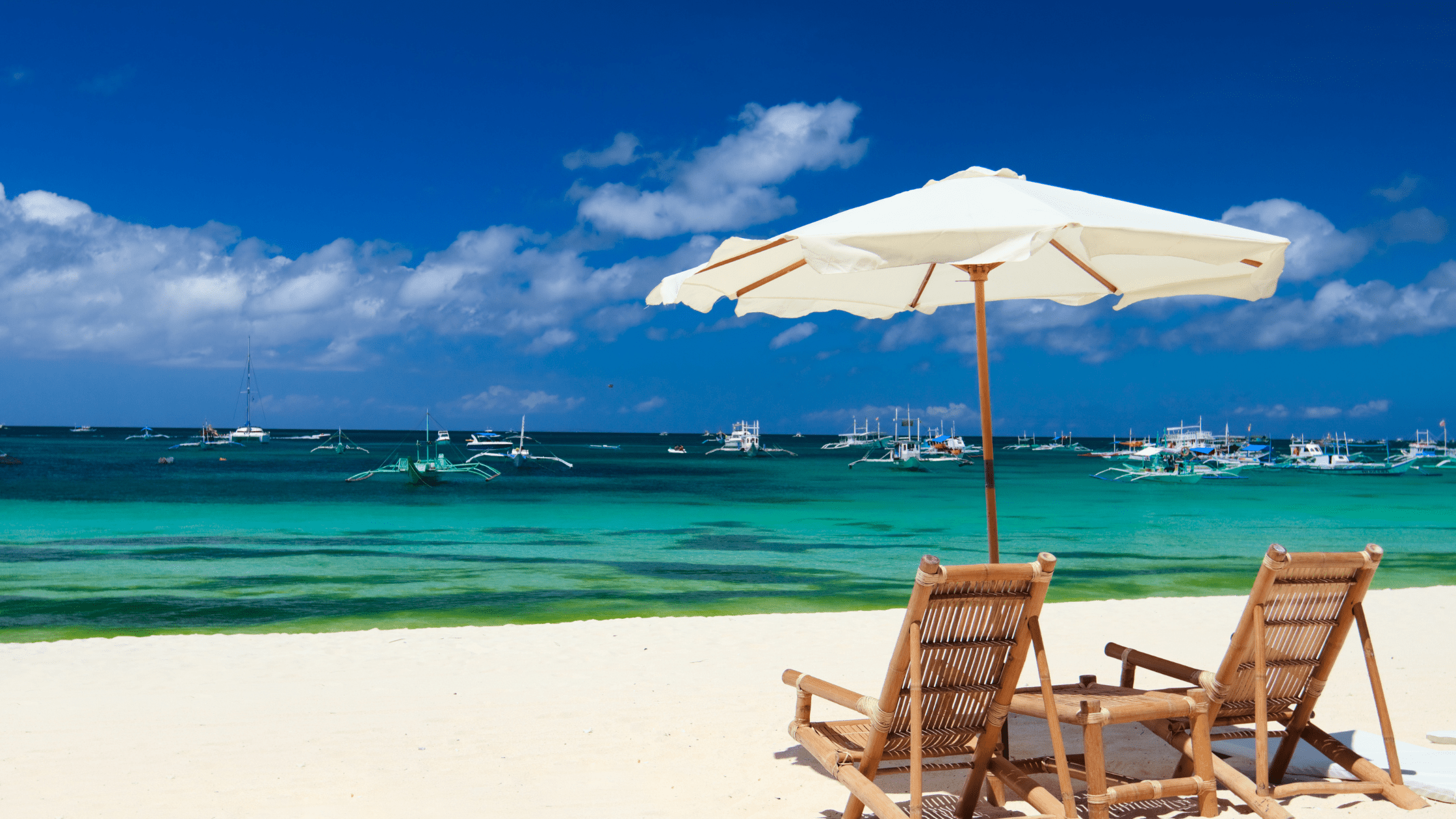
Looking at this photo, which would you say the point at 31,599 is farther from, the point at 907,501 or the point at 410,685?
the point at 907,501

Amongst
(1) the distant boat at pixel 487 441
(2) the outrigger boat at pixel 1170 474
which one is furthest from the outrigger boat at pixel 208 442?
(2) the outrigger boat at pixel 1170 474

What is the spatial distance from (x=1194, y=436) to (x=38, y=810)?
312ft

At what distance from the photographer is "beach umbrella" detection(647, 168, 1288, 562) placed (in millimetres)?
3057

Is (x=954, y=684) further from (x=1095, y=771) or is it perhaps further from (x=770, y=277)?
(x=770, y=277)

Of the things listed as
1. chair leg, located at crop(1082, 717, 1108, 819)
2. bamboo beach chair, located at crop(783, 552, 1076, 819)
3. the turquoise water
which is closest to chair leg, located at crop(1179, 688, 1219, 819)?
chair leg, located at crop(1082, 717, 1108, 819)

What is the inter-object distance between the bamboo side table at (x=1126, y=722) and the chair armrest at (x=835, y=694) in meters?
0.45

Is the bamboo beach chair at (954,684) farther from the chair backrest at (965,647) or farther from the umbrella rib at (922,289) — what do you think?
the umbrella rib at (922,289)

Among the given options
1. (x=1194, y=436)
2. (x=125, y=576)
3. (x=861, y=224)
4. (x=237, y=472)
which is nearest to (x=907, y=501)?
(x=125, y=576)

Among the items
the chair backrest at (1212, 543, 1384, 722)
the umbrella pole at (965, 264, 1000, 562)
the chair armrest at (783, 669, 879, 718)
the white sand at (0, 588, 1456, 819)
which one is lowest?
the white sand at (0, 588, 1456, 819)

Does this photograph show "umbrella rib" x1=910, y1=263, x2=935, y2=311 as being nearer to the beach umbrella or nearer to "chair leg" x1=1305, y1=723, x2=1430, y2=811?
the beach umbrella

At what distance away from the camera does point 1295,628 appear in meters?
3.24

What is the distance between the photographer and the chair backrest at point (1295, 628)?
3098 mm

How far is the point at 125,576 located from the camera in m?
13.9

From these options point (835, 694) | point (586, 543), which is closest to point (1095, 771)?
point (835, 694)
